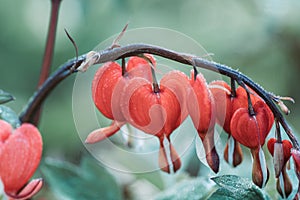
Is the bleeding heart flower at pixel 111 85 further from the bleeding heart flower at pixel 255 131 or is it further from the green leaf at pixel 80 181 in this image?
the green leaf at pixel 80 181

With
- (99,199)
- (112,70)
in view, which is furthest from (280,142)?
(99,199)

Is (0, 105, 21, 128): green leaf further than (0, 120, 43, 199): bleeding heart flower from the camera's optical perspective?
Yes

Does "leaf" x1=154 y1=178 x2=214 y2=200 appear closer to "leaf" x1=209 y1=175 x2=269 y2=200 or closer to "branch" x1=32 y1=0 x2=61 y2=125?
"leaf" x1=209 y1=175 x2=269 y2=200

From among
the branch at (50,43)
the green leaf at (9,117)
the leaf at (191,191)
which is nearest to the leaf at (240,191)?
the leaf at (191,191)

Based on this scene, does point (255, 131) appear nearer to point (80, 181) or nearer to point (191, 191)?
point (191, 191)

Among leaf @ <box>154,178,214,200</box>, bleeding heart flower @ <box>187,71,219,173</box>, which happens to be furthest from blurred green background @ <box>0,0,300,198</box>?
bleeding heart flower @ <box>187,71,219,173</box>

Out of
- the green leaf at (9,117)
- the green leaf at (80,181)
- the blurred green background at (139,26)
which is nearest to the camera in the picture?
the green leaf at (9,117)

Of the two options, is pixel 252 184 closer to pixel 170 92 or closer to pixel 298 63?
pixel 170 92
